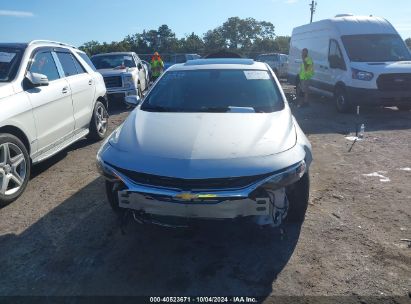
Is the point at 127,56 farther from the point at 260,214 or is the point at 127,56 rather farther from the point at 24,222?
the point at 260,214

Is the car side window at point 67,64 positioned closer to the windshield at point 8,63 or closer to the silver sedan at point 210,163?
the windshield at point 8,63

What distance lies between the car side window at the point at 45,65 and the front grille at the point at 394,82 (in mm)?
7758

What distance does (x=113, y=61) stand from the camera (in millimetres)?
12883

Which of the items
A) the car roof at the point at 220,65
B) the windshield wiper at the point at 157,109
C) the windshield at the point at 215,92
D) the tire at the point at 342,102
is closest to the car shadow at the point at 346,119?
the tire at the point at 342,102

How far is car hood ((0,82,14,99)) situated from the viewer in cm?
440

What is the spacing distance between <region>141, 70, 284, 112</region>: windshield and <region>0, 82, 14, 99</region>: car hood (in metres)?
1.62

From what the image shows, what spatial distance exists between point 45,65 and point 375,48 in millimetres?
8707

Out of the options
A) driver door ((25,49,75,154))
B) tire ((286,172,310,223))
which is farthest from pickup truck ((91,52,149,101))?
tire ((286,172,310,223))

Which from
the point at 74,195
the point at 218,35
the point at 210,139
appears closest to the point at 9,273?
the point at 74,195

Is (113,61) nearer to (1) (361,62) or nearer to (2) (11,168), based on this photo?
(1) (361,62)

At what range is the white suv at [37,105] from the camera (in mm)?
4422

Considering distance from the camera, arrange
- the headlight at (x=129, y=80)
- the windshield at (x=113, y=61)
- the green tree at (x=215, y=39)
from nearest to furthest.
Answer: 1. the headlight at (x=129, y=80)
2. the windshield at (x=113, y=61)
3. the green tree at (x=215, y=39)

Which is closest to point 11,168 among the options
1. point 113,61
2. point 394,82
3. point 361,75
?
point 361,75

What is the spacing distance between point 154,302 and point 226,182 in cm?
104
